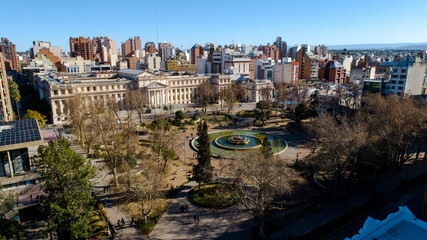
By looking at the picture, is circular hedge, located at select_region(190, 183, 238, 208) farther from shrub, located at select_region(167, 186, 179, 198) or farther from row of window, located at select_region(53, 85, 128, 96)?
row of window, located at select_region(53, 85, 128, 96)

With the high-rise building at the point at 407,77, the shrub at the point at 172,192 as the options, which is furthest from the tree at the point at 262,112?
the shrub at the point at 172,192

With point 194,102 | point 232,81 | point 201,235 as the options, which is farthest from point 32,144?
point 232,81

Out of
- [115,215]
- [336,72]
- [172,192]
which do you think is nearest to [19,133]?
[115,215]

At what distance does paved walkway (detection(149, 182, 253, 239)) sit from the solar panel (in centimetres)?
1932

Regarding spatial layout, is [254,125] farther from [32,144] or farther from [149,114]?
[32,144]

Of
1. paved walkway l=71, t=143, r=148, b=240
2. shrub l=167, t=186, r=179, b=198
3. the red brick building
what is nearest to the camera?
Answer: paved walkway l=71, t=143, r=148, b=240

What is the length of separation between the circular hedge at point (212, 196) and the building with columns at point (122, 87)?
51.0 metres

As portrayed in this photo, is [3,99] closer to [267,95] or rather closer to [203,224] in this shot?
[203,224]

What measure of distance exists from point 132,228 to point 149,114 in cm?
5805

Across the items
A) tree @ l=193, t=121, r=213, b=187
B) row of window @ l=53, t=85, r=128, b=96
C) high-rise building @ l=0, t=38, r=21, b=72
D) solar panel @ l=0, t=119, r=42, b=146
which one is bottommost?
tree @ l=193, t=121, r=213, b=187

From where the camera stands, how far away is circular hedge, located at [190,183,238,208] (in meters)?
31.9

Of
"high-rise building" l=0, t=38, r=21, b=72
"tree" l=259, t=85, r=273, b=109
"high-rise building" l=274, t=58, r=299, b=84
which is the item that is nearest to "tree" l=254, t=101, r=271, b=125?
"tree" l=259, t=85, r=273, b=109

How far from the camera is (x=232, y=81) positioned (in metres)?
110

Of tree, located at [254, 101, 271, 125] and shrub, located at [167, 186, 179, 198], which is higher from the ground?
tree, located at [254, 101, 271, 125]
